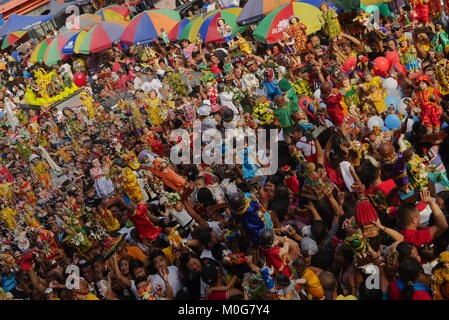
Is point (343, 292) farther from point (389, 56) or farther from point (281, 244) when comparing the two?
point (389, 56)

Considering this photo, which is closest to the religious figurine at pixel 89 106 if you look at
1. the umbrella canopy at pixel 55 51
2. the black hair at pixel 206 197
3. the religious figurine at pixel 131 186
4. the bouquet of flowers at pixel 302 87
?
the umbrella canopy at pixel 55 51

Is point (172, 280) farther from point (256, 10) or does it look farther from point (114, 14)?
point (114, 14)

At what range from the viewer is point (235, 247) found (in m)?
6.11

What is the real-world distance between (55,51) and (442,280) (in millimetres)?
19679

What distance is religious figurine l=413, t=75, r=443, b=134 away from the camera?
21.5 ft

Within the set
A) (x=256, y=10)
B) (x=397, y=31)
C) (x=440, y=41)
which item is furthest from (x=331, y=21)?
(x=440, y=41)

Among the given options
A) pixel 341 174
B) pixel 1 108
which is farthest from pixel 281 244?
pixel 1 108

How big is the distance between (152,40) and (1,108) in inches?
291

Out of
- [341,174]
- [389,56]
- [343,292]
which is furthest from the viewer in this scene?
[389,56]

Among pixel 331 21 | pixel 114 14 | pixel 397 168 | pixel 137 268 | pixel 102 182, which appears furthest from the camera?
pixel 114 14

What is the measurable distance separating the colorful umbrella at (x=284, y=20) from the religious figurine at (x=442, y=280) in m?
8.78

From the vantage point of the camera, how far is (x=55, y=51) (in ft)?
68.6

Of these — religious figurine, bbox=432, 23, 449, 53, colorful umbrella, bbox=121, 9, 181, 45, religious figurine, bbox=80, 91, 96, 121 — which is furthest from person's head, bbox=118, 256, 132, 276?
colorful umbrella, bbox=121, 9, 181, 45

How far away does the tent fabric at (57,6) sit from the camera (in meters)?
29.0
